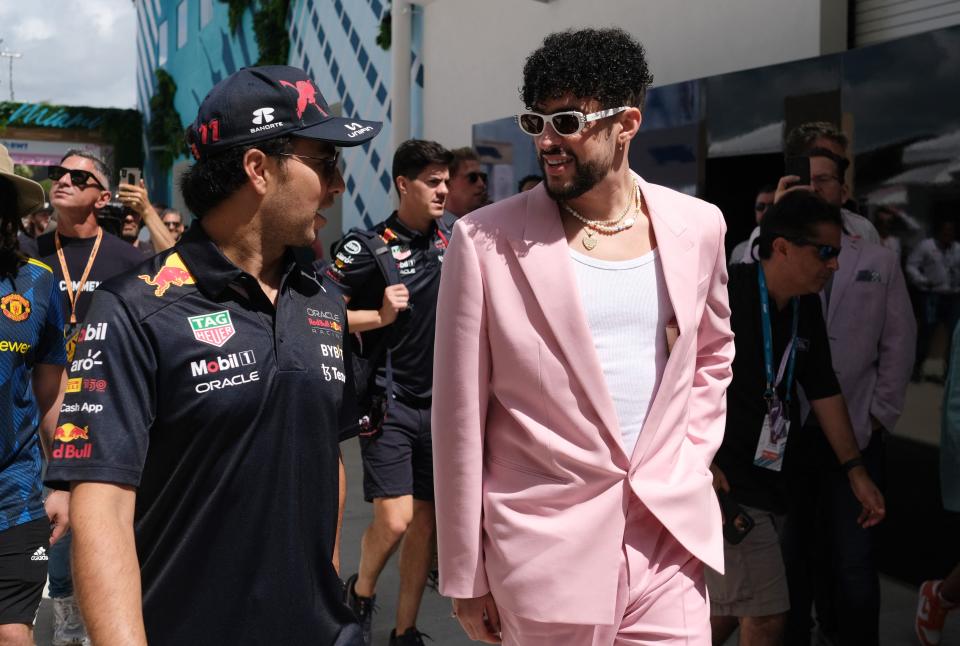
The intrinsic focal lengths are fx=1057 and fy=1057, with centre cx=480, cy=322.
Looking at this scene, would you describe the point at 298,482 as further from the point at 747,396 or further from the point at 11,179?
the point at 747,396

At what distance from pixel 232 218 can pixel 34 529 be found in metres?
1.70

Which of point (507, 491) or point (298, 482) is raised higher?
point (298, 482)

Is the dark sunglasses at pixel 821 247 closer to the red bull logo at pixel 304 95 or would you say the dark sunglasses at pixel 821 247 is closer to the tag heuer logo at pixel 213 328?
the red bull logo at pixel 304 95

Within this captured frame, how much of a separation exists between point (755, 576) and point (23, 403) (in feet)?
8.42

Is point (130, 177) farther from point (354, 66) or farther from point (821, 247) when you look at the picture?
point (354, 66)

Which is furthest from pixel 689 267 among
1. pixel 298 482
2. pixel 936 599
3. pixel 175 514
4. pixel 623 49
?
pixel 936 599

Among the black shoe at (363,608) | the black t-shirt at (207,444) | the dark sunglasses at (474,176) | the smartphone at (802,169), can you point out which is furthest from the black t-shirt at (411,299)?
the black t-shirt at (207,444)

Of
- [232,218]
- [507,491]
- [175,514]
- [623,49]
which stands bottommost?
[507,491]

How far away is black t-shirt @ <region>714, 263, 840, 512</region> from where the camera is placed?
152 inches

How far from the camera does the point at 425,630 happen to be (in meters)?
5.40

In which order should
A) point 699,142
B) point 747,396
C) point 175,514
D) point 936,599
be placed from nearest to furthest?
point 175,514 → point 747,396 → point 936,599 → point 699,142

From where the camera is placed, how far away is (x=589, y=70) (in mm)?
2693

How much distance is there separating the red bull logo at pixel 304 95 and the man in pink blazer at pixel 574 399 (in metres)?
0.52

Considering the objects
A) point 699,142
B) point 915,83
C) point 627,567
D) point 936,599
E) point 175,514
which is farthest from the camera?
point 699,142
